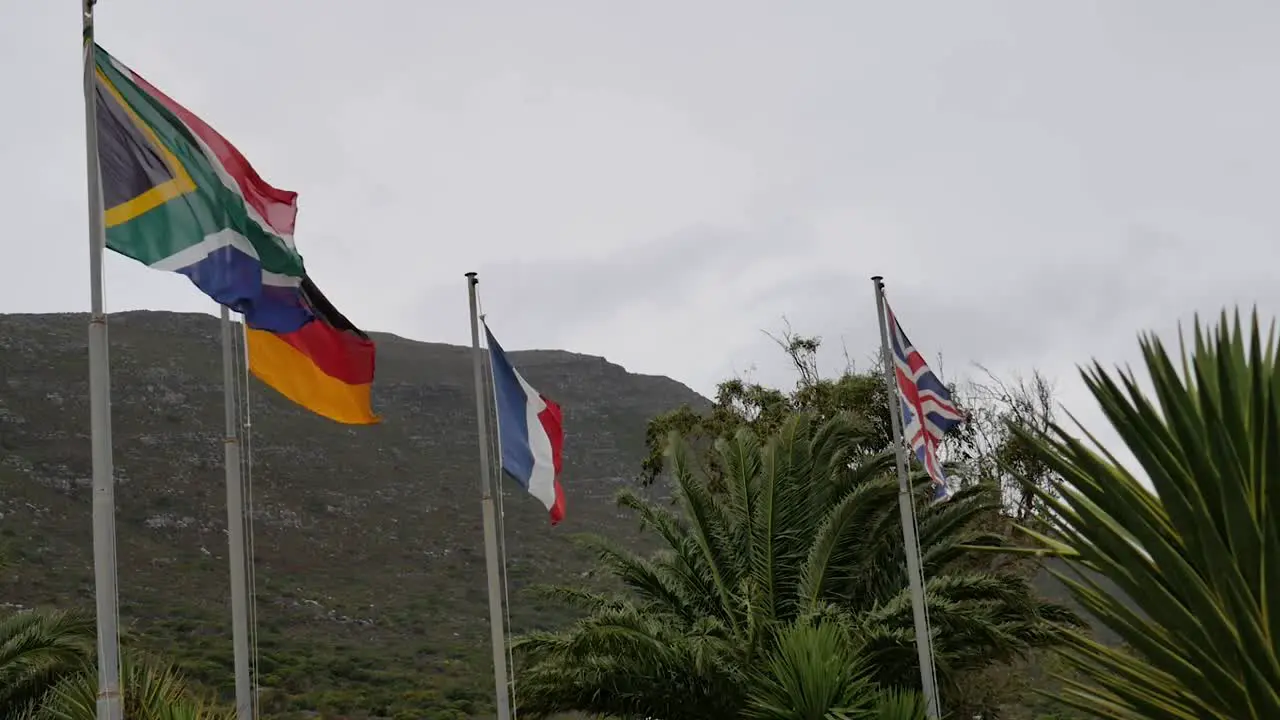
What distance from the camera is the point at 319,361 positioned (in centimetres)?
1029

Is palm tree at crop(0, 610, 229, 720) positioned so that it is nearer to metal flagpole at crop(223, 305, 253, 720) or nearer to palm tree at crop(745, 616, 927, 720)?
metal flagpole at crop(223, 305, 253, 720)

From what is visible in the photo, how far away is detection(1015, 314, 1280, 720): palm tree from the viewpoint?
562 centimetres

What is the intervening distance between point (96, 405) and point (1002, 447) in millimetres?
25212

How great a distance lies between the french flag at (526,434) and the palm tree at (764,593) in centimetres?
407

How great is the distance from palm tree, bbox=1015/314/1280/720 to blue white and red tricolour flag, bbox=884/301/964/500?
8.07 m

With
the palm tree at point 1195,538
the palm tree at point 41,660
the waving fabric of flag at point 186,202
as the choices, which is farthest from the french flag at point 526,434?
the palm tree at point 1195,538

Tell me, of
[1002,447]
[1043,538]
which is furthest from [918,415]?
[1002,447]

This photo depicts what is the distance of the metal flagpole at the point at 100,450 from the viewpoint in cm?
721

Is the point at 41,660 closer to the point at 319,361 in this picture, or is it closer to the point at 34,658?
the point at 34,658

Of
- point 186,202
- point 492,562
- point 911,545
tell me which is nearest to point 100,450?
point 186,202

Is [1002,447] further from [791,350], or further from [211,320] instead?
[211,320]

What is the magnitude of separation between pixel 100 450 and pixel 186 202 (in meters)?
2.03

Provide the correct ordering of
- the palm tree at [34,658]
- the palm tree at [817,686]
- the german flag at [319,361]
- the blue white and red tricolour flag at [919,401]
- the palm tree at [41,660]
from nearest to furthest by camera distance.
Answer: the german flag at [319,361] < the palm tree at [817,686] < the blue white and red tricolour flag at [919,401] < the palm tree at [41,660] < the palm tree at [34,658]

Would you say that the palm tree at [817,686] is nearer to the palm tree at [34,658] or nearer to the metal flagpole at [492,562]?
the metal flagpole at [492,562]
